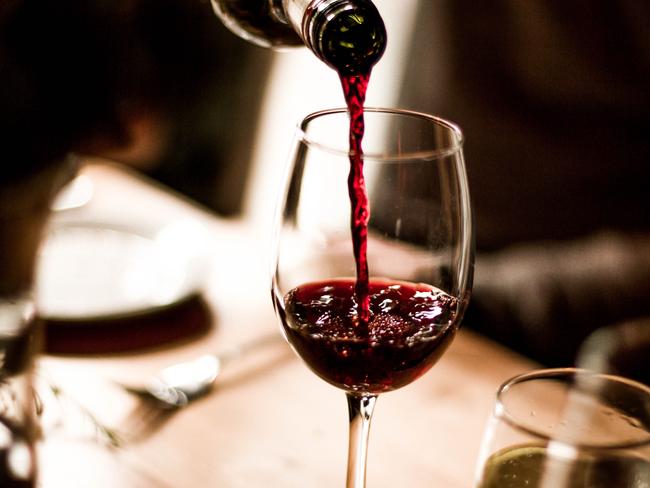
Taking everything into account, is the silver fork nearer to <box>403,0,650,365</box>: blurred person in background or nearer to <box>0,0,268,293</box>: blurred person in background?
<box>0,0,268,293</box>: blurred person in background

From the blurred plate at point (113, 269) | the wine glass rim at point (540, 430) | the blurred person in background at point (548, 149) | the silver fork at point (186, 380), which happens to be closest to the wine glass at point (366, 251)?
the wine glass rim at point (540, 430)

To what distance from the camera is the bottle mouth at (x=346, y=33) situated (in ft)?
1.81

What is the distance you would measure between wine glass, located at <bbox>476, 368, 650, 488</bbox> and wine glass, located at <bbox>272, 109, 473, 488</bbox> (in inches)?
4.4

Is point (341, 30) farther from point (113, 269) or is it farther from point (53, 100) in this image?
point (113, 269)

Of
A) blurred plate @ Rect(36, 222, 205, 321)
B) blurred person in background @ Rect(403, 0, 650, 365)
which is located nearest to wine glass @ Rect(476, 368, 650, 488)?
blurred plate @ Rect(36, 222, 205, 321)

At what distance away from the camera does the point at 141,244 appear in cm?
124

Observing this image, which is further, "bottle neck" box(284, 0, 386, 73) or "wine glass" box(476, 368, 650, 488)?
"bottle neck" box(284, 0, 386, 73)

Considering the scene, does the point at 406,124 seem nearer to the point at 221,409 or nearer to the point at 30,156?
the point at 30,156

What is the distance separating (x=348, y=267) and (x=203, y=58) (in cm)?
150

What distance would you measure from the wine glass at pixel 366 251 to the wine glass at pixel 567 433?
113 mm

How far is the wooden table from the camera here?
2.64 feet

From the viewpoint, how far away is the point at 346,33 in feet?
1.85

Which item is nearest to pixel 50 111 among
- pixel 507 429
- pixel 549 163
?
pixel 507 429

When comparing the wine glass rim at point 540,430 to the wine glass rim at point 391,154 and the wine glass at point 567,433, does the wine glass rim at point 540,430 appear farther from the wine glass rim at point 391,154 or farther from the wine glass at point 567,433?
the wine glass rim at point 391,154
